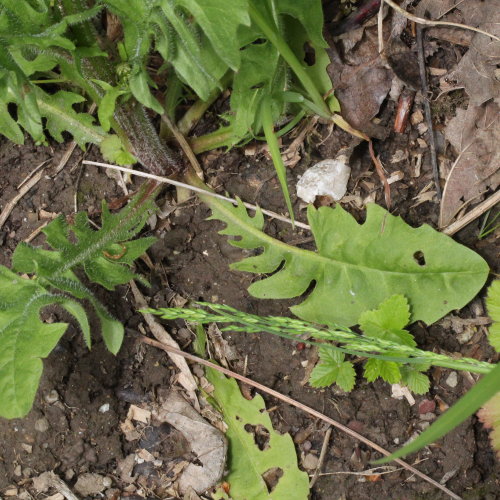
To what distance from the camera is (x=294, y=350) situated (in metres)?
2.32

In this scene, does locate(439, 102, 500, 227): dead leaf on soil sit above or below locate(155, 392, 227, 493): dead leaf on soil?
above

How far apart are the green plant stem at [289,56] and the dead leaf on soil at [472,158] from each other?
47 centimetres

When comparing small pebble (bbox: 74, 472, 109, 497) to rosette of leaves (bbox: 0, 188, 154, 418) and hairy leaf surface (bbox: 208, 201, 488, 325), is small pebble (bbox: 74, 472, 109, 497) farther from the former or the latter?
hairy leaf surface (bbox: 208, 201, 488, 325)

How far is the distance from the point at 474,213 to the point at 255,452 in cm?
114

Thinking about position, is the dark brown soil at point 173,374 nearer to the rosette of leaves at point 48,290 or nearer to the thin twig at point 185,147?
the thin twig at point 185,147

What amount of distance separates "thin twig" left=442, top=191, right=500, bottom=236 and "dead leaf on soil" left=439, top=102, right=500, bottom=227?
3 centimetres

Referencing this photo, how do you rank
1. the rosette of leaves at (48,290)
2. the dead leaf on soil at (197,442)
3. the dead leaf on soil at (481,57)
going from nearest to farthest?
the rosette of leaves at (48,290) < the dead leaf on soil at (481,57) < the dead leaf on soil at (197,442)

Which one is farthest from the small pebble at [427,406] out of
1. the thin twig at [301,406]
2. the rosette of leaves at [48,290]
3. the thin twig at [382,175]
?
the rosette of leaves at [48,290]

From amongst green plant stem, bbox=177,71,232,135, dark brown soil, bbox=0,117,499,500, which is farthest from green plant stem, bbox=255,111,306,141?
green plant stem, bbox=177,71,232,135

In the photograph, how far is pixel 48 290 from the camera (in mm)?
2111

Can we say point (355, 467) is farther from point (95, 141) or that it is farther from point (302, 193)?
point (95, 141)

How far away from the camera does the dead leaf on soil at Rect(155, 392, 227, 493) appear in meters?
2.28

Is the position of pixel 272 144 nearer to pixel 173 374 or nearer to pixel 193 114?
pixel 193 114

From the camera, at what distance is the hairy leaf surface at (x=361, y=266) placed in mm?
2094
